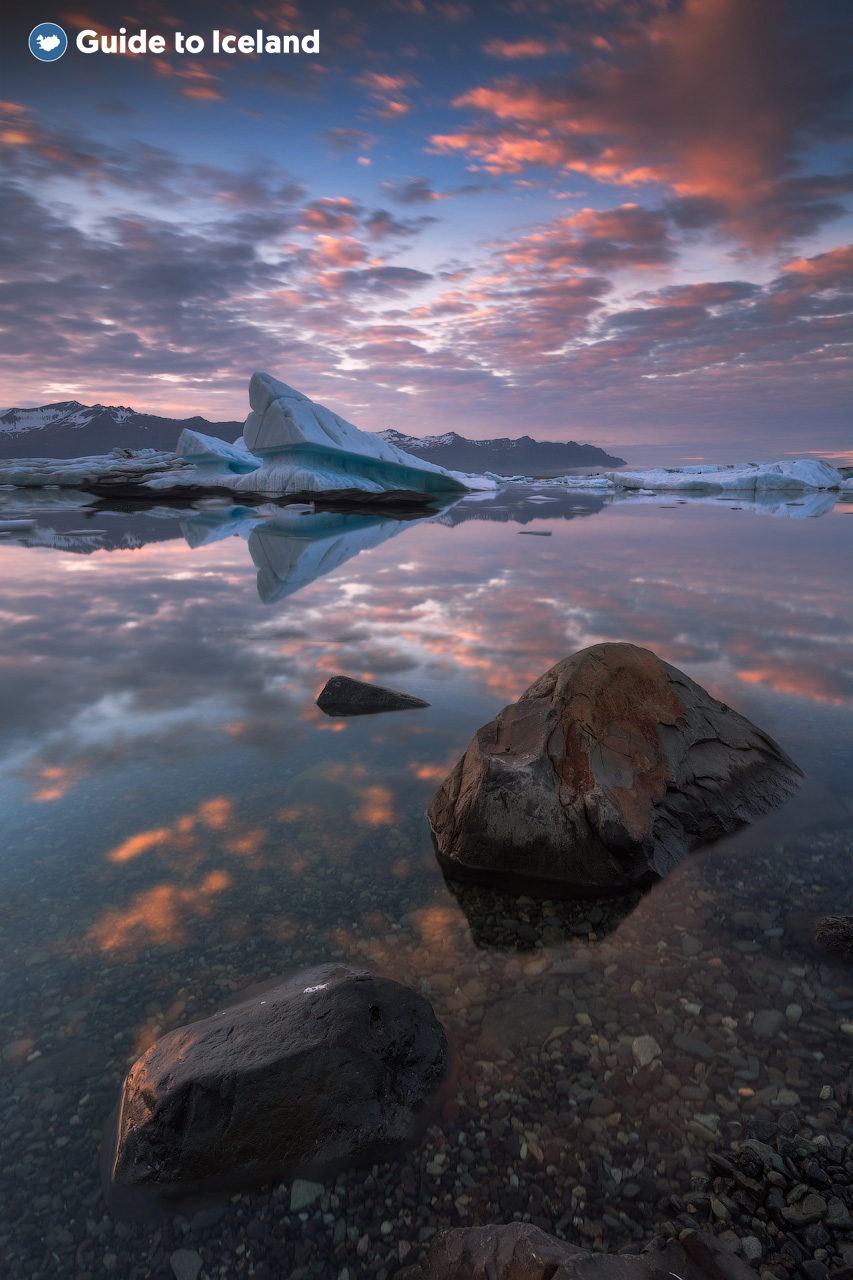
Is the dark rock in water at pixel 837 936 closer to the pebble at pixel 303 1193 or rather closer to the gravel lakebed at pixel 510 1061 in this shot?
the gravel lakebed at pixel 510 1061

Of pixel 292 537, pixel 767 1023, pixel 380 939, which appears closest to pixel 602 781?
pixel 767 1023

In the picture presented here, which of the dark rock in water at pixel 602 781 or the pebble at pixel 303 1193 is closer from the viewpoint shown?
the pebble at pixel 303 1193

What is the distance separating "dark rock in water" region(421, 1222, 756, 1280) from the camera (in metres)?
1.87

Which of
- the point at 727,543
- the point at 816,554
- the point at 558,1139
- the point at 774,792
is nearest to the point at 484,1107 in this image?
the point at 558,1139

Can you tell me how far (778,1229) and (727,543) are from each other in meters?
24.3

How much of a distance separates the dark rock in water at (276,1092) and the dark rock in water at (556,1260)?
1.77 ft

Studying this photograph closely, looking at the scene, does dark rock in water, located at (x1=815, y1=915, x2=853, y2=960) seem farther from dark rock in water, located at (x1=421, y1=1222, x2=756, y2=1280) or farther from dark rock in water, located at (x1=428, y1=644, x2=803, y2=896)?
dark rock in water, located at (x1=421, y1=1222, x2=756, y2=1280)

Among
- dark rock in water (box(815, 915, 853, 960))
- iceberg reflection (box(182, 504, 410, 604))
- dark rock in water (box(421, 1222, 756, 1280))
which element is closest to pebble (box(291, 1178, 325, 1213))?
dark rock in water (box(421, 1222, 756, 1280))

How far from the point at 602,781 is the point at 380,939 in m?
1.86

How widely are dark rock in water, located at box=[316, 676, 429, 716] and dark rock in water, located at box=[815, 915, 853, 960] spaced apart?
14.5 ft

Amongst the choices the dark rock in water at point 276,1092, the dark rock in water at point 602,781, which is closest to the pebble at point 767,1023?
the dark rock in water at point 602,781

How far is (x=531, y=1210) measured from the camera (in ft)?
7.45

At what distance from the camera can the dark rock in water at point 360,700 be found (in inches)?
283

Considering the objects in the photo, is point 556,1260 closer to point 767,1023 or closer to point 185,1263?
point 185,1263
